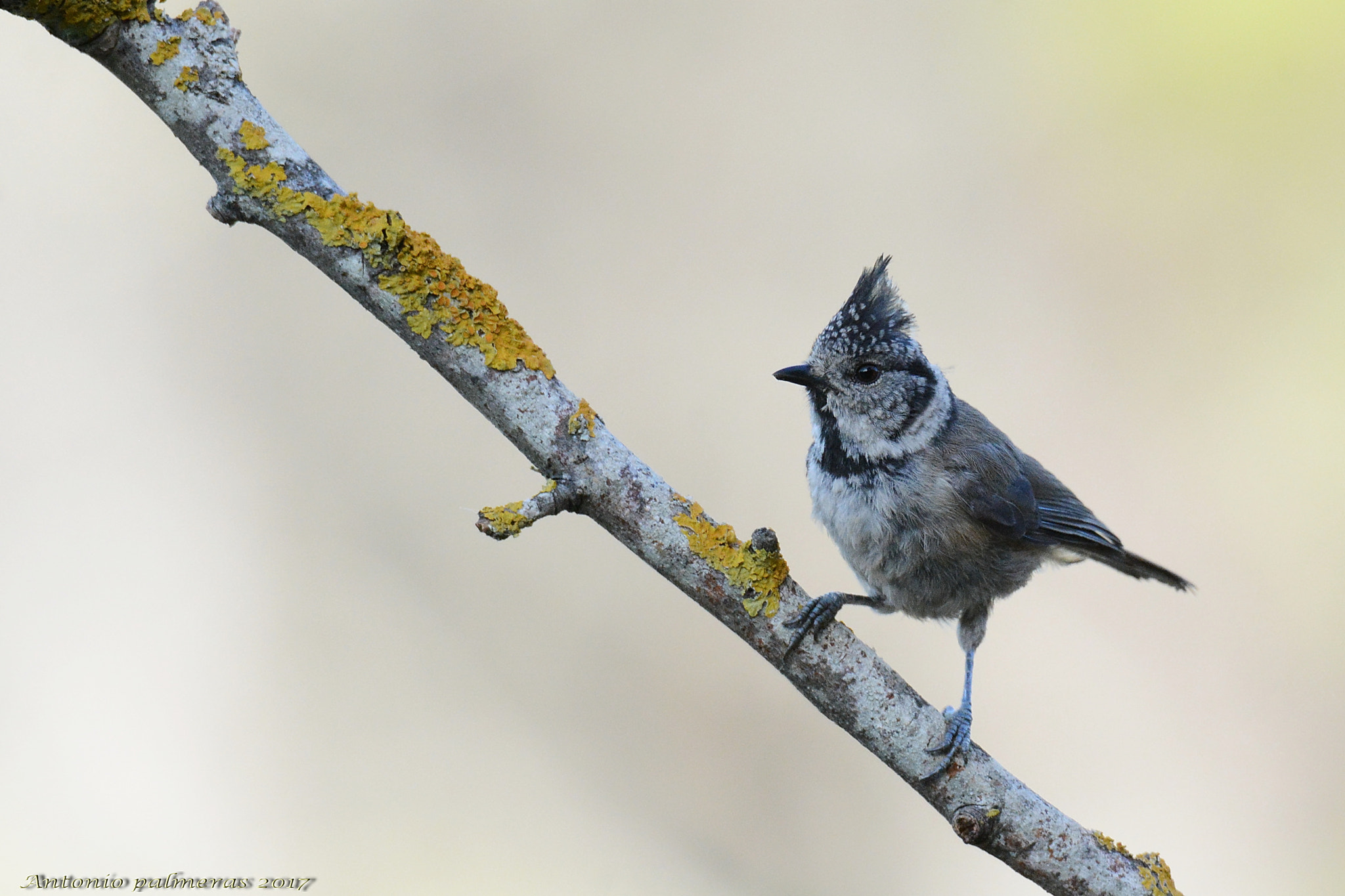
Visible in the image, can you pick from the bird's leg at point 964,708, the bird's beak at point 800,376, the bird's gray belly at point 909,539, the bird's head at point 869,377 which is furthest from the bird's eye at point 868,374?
the bird's leg at point 964,708

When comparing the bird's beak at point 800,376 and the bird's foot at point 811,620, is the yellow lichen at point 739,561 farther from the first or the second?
the bird's beak at point 800,376

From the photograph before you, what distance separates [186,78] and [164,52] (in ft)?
0.22

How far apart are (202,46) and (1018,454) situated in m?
2.80

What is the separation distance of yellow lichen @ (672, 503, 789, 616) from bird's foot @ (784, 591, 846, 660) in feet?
0.17

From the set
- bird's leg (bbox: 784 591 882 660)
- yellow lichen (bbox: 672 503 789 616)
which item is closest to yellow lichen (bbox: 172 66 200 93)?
yellow lichen (bbox: 672 503 789 616)

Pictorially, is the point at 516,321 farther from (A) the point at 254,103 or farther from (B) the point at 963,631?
(B) the point at 963,631

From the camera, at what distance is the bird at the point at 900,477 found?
9.61ft

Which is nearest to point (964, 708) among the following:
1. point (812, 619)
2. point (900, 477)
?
point (900, 477)

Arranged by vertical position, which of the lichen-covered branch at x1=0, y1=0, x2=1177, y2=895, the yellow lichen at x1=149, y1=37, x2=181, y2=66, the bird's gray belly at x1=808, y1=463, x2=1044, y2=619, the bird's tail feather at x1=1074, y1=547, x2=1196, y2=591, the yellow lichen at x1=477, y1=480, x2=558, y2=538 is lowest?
the yellow lichen at x1=477, y1=480, x2=558, y2=538

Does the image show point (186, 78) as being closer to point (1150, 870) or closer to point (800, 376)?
point (800, 376)

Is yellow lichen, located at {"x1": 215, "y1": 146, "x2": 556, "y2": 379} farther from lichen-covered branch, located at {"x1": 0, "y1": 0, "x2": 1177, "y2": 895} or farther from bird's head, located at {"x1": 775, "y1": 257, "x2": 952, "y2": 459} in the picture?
bird's head, located at {"x1": 775, "y1": 257, "x2": 952, "y2": 459}

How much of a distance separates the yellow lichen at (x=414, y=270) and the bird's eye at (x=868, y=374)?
119cm

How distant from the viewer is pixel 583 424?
206 centimetres

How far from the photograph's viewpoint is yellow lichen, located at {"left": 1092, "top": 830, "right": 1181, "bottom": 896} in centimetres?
226
